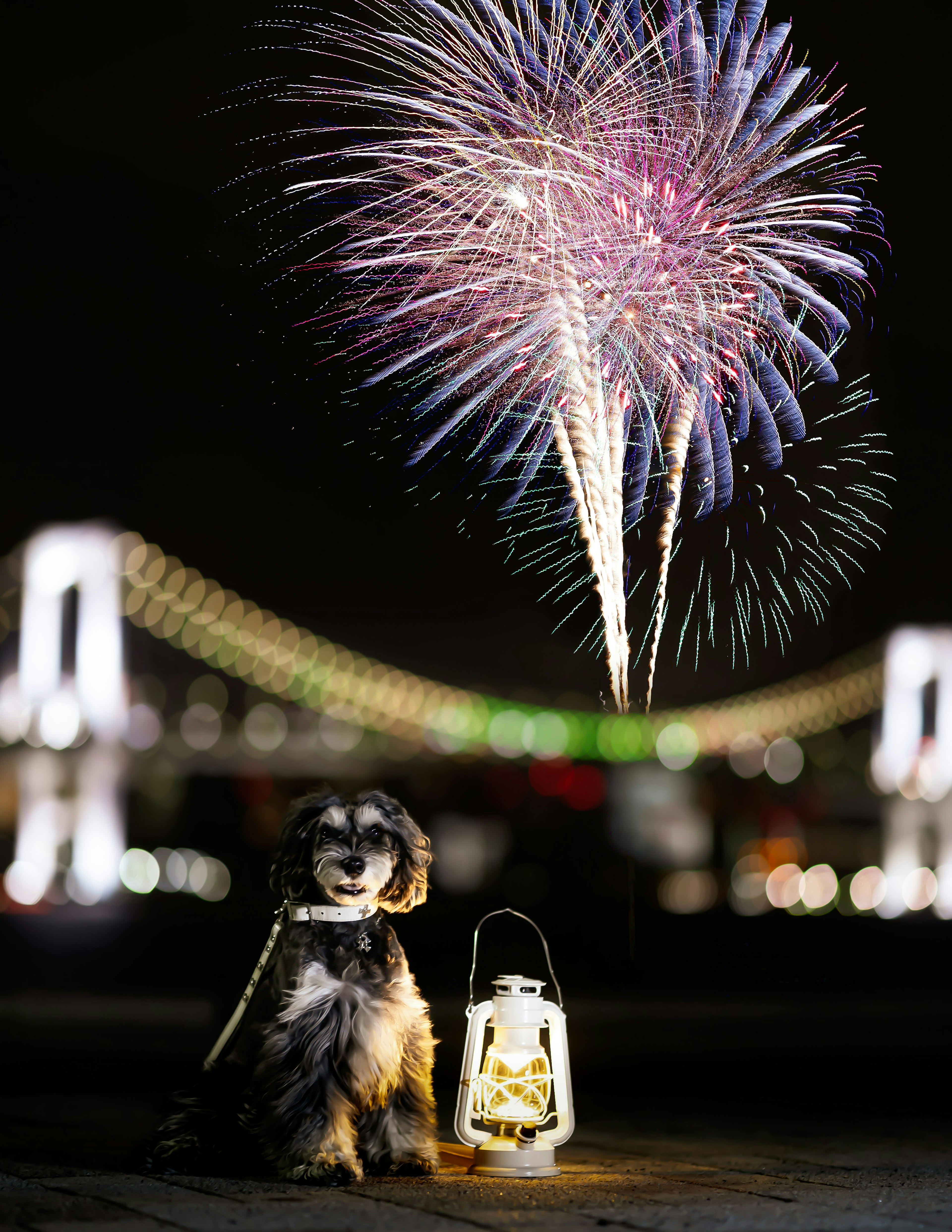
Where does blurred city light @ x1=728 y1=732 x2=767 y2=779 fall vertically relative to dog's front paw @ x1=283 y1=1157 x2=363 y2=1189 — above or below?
above

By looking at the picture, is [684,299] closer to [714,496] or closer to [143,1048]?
[714,496]

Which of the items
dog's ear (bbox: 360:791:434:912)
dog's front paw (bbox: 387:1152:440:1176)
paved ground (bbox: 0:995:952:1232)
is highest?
dog's ear (bbox: 360:791:434:912)

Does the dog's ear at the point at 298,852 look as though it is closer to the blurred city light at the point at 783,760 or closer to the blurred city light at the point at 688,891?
the blurred city light at the point at 688,891

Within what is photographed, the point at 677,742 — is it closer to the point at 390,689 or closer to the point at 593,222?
the point at 390,689

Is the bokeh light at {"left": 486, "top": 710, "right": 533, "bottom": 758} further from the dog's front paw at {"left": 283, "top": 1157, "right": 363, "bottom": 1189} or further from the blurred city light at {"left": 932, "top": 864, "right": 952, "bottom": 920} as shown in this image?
the dog's front paw at {"left": 283, "top": 1157, "right": 363, "bottom": 1189}

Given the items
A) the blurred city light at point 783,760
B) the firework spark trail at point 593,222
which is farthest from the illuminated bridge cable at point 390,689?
the firework spark trail at point 593,222

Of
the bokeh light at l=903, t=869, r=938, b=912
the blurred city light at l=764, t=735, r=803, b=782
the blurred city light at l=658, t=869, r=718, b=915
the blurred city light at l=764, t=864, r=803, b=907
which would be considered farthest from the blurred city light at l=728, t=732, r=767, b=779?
the blurred city light at l=764, t=864, r=803, b=907

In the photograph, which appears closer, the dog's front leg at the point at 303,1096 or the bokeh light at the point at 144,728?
the dog's front leg at the point at 303,1096
